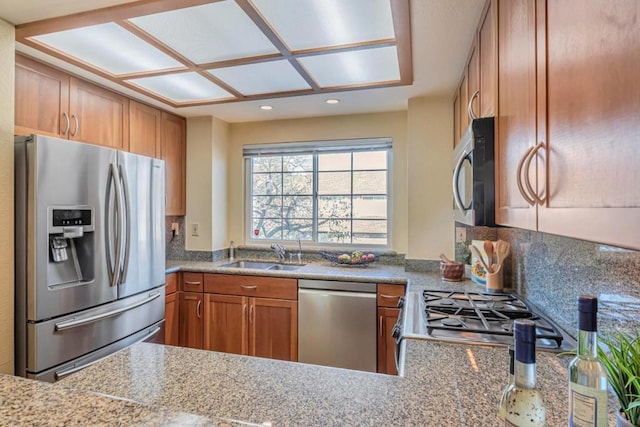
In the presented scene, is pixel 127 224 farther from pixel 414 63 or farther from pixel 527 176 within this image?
pixel 527 176

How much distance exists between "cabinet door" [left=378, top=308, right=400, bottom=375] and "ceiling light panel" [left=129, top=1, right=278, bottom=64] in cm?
184

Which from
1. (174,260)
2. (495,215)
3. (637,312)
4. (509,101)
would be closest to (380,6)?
(509,101)

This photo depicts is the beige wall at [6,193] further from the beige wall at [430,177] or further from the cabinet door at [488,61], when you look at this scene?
the beige wall at [430,177]

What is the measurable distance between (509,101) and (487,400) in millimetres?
851

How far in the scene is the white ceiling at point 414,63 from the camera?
150 centimetres

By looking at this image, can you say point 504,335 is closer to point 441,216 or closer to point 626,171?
point 626,171

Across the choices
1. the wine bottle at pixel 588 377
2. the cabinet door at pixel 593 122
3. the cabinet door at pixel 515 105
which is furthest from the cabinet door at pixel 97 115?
the wine bottle at pixel 588 377

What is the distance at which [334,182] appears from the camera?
3.32 metres

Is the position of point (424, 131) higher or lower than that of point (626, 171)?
higher

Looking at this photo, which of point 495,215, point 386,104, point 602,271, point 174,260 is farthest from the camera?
point 174,260

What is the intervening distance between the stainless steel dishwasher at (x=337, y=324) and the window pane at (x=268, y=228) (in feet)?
3.16

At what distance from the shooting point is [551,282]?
56.7 inches

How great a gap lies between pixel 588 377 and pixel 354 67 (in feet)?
6.41

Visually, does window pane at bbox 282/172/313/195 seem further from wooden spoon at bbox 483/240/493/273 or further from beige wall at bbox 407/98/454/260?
wooden spoon at bbox 483/240/493/273
